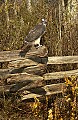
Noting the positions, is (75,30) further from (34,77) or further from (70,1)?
(34,77)

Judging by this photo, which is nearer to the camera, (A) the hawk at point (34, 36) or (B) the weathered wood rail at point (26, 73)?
(B) the weathered wood rail at point (26, 73)

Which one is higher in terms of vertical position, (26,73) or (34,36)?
(34,36)

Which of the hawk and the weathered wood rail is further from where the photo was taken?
the hawk

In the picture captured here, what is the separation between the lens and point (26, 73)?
516 cm

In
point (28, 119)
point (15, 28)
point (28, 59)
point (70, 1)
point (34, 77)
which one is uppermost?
point (70, 1)

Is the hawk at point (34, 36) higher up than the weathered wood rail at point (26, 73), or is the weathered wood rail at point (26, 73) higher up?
the hawk at point (34, 36)

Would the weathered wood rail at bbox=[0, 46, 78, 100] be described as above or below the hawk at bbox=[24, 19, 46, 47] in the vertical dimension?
below

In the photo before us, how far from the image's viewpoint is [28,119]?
5.02 m

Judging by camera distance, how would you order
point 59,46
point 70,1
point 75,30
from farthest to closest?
point 70,1
point 75,30
point 59,46

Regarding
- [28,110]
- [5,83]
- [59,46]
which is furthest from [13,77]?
[59,46]

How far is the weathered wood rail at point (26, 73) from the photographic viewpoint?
503 centimetres

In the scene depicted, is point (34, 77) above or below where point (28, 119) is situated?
above

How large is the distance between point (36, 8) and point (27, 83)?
8.88ft

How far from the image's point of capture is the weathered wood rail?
5027 mm
